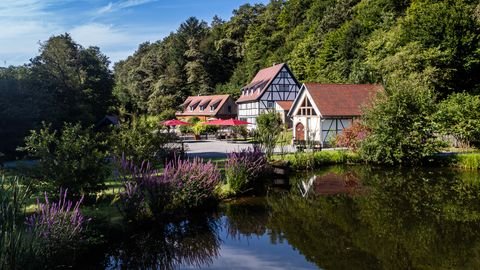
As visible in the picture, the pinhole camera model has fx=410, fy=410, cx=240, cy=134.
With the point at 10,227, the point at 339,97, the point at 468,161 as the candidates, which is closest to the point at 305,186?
the point at 468,161

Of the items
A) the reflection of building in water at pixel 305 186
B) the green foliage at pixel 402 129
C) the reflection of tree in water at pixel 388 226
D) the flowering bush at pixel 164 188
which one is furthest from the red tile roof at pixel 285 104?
the flowering bush at pixel 164 188

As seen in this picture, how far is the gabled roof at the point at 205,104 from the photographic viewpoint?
55.8 meters

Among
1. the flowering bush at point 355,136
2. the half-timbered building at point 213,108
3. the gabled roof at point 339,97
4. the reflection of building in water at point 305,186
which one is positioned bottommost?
the reflection of building in water at point 305,186

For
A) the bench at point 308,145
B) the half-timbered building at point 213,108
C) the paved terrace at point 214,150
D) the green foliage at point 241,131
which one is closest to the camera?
the bench at point 308,145

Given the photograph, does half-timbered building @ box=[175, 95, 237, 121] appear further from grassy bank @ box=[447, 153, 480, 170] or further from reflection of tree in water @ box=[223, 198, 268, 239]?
reflection of tree in water @ box=[223, 198, 268, 239]

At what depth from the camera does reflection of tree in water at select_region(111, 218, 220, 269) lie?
869 centimetres

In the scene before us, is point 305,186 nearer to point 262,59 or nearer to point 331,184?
A: point 331,184

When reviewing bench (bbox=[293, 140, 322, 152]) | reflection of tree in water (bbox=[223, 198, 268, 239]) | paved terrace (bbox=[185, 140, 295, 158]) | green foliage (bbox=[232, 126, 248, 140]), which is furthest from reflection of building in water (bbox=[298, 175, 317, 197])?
green foliage (bbox=[232, 126, 248, 140])

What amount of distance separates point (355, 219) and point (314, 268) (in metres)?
3.83

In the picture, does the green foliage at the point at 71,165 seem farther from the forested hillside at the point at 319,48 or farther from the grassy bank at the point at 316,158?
the grassy bank at the point at 316,158

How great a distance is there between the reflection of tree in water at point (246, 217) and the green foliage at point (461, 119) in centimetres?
1560

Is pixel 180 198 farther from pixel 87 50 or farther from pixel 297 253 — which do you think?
pixel 87 50

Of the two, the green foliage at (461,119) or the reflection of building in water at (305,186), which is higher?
the green foliage at (461,119)

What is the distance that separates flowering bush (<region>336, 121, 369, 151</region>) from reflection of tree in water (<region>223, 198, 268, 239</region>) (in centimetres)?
1186
